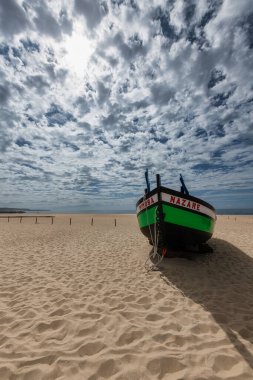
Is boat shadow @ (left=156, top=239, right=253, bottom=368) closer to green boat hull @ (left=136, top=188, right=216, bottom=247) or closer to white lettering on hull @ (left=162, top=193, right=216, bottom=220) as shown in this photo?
green boat hull @ (left=136, top=188, right=216, bottom=247)

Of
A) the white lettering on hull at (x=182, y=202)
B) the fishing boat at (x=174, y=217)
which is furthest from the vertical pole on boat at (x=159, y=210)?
the white lettering on hull at (x=182, y=202)

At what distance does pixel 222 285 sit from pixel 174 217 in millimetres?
3011

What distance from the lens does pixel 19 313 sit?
5.14m

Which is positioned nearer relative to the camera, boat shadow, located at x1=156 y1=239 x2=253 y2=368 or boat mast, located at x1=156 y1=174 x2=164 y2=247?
boat shadow, located at x1=156 y1=239 x2=253 y2=368

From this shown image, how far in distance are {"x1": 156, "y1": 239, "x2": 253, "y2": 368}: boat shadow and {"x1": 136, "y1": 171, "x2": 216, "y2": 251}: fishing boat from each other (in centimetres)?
94

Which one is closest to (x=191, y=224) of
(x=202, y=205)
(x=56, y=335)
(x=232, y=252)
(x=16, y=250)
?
(x=202, y=205)

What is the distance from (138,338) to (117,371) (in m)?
0.88

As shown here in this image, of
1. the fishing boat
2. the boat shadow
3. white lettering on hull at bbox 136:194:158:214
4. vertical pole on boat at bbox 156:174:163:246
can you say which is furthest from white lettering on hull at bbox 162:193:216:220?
the boat shadow

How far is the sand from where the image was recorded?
344cm

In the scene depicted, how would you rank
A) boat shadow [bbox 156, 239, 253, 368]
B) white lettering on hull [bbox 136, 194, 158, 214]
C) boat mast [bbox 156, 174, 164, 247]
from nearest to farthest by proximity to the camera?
1. boat shadow [bbox 156, 239, 253, 368]
2. boat mast [bbox 156, 174, 164, 247]
3. white lettering on hull [bbox 136, 194, 158, 214]

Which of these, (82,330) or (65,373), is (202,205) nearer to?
(82,330)

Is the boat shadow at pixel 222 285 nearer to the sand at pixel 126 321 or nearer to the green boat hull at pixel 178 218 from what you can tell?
the sand at pixel 126 321

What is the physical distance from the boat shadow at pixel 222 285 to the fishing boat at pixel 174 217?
0.94 metres

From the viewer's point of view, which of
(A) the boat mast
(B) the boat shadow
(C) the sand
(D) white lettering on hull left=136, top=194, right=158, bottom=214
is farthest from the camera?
(D) white lettering on hull left=136, top=194, right=158, bottom=214
